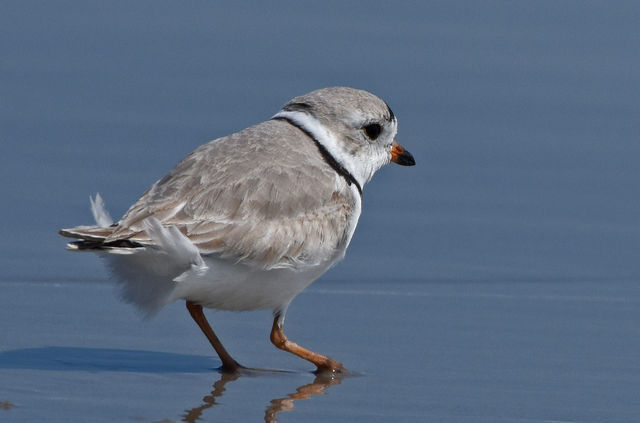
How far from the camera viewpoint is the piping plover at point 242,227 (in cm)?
641

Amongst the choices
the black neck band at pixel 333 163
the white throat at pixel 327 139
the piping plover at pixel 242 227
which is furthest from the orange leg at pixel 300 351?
the white throat at pixel 327 139

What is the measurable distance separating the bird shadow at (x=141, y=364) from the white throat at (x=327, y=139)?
4.31 feet

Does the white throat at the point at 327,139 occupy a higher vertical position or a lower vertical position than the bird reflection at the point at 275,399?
higher

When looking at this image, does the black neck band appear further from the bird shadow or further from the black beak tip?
the bird shadow

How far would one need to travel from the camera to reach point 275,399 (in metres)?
6.26

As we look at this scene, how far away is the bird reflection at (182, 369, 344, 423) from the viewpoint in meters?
5.93

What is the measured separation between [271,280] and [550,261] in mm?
2937

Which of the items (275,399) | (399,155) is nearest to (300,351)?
(275,399)

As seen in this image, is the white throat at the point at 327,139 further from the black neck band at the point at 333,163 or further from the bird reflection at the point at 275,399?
the bird reflection at the point at 275,399

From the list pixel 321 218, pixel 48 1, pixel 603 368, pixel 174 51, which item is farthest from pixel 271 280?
pixel 48 1

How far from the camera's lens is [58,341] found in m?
7.16

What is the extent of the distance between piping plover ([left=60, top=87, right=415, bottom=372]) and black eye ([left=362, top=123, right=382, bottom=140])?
0.21m

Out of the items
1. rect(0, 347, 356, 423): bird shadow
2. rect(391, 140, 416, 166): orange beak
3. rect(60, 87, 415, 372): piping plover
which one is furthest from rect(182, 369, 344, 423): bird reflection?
rect(391, 140, 416, 166): orange beak

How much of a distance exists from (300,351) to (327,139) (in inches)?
50.3
